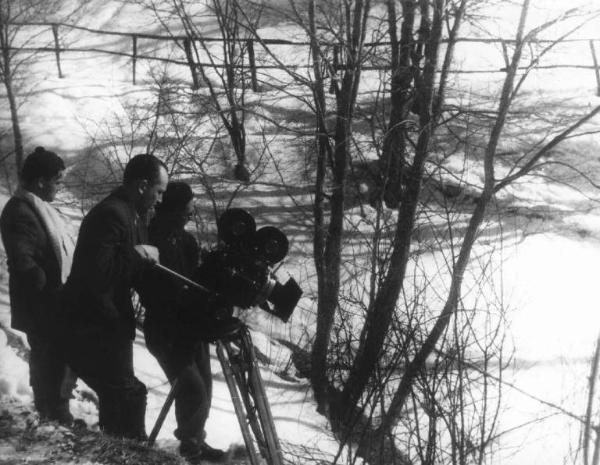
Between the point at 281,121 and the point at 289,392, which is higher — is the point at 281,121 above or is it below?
above

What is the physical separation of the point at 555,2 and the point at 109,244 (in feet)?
75.8

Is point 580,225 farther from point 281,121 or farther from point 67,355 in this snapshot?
point 67,355

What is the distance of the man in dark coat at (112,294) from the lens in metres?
3.13

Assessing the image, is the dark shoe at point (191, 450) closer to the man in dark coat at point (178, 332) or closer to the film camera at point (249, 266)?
the man in dark coat at point (178, 332)

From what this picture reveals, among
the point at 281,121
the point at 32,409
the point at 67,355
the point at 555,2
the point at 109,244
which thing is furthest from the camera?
the point at 555,2

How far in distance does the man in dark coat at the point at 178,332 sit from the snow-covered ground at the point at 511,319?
0.92 feet

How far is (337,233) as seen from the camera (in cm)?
877

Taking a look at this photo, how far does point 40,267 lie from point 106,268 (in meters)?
0.70

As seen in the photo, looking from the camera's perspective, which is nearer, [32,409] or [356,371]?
[32,409]

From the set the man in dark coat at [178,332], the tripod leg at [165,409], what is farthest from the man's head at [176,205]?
the tripod leg at [165,409]

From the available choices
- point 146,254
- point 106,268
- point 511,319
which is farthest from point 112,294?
point 511,319

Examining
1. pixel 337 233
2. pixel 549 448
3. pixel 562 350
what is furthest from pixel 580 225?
pixel 337 233

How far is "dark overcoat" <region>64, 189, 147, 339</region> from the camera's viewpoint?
3.11m

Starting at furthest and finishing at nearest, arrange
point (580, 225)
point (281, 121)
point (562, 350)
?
point (281, 121), point (580, 225), point (562, 350)
